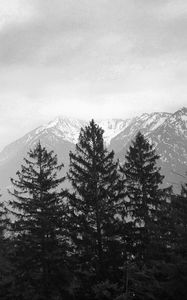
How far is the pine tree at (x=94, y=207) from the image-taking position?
22.8 metres

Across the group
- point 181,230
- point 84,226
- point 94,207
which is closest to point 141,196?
point 94,207

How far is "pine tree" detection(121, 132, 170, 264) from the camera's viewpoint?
24.0m

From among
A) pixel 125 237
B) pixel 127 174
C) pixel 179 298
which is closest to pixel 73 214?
pixel 125 237

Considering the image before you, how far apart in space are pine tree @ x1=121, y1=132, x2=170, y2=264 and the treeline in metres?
0.07

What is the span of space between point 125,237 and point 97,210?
2.52 meters

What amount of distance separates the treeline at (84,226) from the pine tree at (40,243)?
0.05 m

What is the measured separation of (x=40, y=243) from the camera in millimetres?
21781

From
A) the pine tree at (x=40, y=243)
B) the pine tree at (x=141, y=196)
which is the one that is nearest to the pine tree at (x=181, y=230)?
the pine tree at (x=141, y=196)

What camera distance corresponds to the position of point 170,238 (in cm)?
1930

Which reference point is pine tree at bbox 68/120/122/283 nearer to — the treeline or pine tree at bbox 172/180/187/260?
the treeline

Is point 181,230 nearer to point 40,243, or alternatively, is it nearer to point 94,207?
point 94,207

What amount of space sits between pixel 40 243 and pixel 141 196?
8227 mm

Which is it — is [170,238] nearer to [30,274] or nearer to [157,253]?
[157,253]

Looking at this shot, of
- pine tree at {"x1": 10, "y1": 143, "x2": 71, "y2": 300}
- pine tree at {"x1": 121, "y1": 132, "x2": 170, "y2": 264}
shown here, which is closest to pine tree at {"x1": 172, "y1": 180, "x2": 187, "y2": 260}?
pine tree at {"x1": 121, "y1": 132, "x2": 170, "y2": 264}
